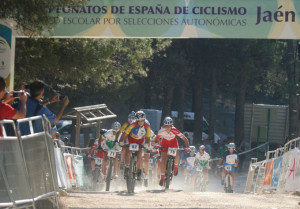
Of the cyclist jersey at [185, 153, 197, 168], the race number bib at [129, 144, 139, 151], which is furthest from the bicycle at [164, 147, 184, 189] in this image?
the cyclist jersey at [185, 153, 197, 168]

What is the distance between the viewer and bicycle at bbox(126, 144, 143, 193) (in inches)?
654

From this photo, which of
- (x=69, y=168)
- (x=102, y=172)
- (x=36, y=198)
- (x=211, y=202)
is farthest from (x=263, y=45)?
(x=36, y=198)

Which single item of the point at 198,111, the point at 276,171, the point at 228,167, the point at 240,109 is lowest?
the point at 228,167

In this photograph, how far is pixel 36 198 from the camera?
9.38m

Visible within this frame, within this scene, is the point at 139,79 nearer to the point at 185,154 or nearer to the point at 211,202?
the point at 185,154

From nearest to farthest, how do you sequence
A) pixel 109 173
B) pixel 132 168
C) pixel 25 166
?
pixel 25 166 < pixel 132 168 < pixel 109 173

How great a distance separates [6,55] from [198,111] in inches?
1028

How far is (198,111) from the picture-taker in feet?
136

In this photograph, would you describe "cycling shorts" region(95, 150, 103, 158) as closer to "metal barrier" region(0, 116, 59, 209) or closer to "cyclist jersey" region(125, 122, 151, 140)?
"cyclist jersey" region(125, 122, 151, 140)

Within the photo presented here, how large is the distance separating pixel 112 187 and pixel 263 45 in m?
21.7

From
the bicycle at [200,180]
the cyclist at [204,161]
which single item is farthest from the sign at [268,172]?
the cyclist at [204,161]

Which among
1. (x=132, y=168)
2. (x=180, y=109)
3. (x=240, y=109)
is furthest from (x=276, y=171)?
(x=240, y=109)

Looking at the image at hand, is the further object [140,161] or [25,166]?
[140,161]

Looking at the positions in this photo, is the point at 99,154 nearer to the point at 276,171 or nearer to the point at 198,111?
the point at 276,171
